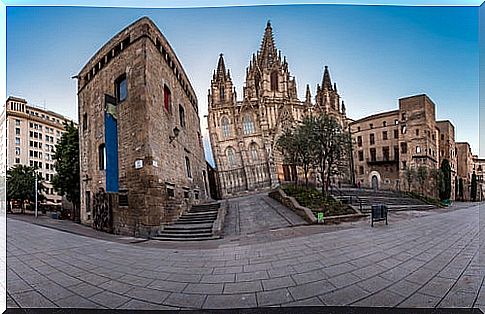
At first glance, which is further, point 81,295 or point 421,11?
point 421,11

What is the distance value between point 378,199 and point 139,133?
1692 millimetres

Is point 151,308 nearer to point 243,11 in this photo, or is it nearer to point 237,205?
point 237,205

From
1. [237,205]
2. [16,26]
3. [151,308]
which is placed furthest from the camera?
[16,26]

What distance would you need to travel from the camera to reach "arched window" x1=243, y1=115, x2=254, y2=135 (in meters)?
2.06

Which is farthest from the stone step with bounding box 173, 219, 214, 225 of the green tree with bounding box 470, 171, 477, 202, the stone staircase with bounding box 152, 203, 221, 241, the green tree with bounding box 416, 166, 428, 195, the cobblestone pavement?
the green tree with bounding box 470, 171, 477, 202

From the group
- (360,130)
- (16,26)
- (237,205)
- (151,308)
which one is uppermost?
(16,26)

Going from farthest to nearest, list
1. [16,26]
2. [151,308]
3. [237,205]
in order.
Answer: [16,26] → [237,205] → [151,308]

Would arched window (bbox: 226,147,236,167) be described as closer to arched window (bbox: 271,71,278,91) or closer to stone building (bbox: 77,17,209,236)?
stone building (bbox: 77,17,209,236)

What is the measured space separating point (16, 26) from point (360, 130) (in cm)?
257

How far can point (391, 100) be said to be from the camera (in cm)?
209

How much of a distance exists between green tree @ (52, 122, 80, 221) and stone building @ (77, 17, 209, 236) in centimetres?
6

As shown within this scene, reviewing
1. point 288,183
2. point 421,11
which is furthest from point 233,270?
point 421,11

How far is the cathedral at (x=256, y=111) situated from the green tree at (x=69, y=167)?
983 millimetres

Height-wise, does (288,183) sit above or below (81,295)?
above
